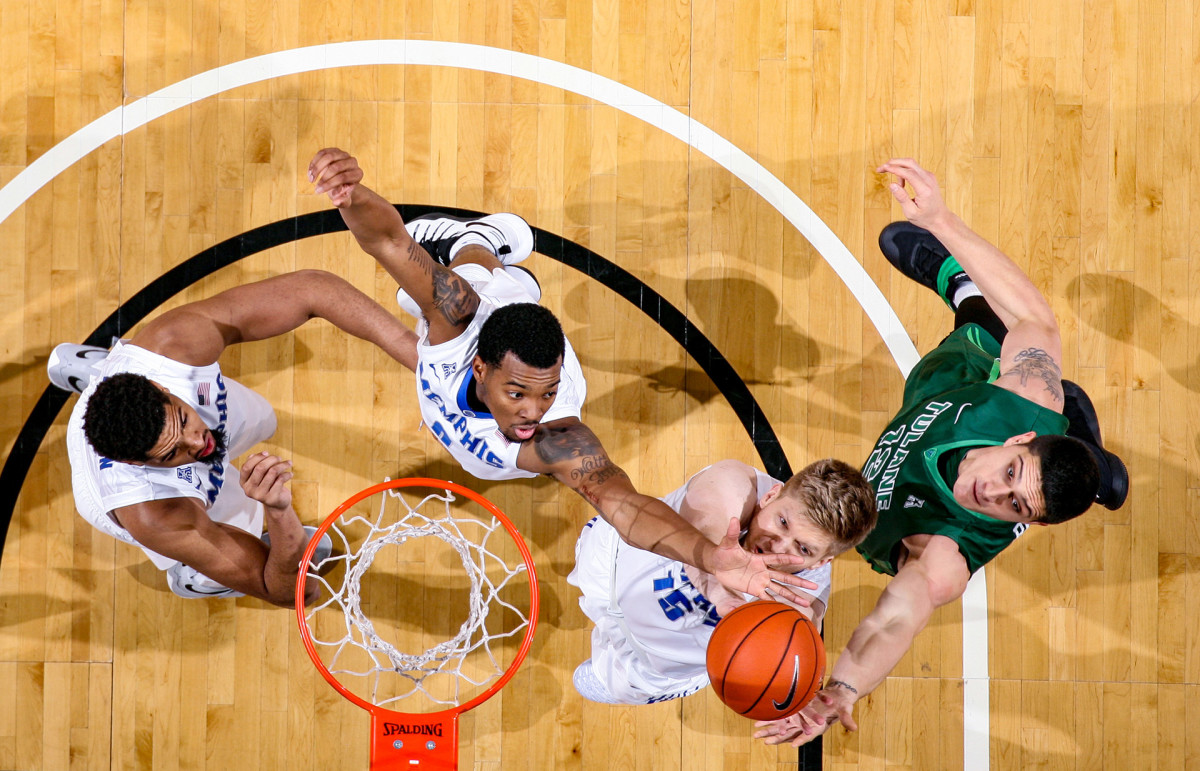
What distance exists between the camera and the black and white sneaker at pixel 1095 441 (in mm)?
4359

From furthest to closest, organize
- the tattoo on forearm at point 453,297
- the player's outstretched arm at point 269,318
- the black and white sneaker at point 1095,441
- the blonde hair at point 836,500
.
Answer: the black and white sneaker at point 1095,441 → the player's outstretched arm at point 269,318 → the tattoo on forearm at point 453,297 → the blonde hair at point 836,500

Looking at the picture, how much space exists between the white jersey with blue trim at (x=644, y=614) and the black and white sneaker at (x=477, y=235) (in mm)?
1516

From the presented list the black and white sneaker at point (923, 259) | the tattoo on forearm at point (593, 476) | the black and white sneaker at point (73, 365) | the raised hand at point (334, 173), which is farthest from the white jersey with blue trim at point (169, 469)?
the black and white sneaker at point (923, 259)

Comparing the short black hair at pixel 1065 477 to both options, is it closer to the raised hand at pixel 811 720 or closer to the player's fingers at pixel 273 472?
the raised hand at pixel 811 720

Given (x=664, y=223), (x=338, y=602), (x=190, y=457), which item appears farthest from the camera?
(x=664, y=223)

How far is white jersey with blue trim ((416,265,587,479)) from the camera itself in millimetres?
3855

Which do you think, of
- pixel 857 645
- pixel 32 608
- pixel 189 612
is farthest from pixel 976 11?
pixel 32 608

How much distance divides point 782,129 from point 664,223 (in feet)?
2.94

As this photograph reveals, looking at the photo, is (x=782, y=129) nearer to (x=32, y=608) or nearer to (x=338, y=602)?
(x=338, y=602)

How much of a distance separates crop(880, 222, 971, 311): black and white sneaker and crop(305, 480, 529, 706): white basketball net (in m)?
2.68

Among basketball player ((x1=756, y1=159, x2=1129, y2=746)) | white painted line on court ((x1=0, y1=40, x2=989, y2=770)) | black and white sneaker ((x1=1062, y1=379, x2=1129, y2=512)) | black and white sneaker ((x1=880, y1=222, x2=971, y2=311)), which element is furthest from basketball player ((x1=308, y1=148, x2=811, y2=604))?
black and white sneaker ((x1=1062, y1=379, x2=1129, y2=512))

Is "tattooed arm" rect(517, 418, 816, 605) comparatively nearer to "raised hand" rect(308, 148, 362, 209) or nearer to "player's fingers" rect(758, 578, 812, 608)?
"player's fingers" rect(758, 578, 812, 608)

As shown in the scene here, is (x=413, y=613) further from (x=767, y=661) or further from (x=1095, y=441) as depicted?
(x=1095, y=441)

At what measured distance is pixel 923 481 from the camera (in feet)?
12.4
